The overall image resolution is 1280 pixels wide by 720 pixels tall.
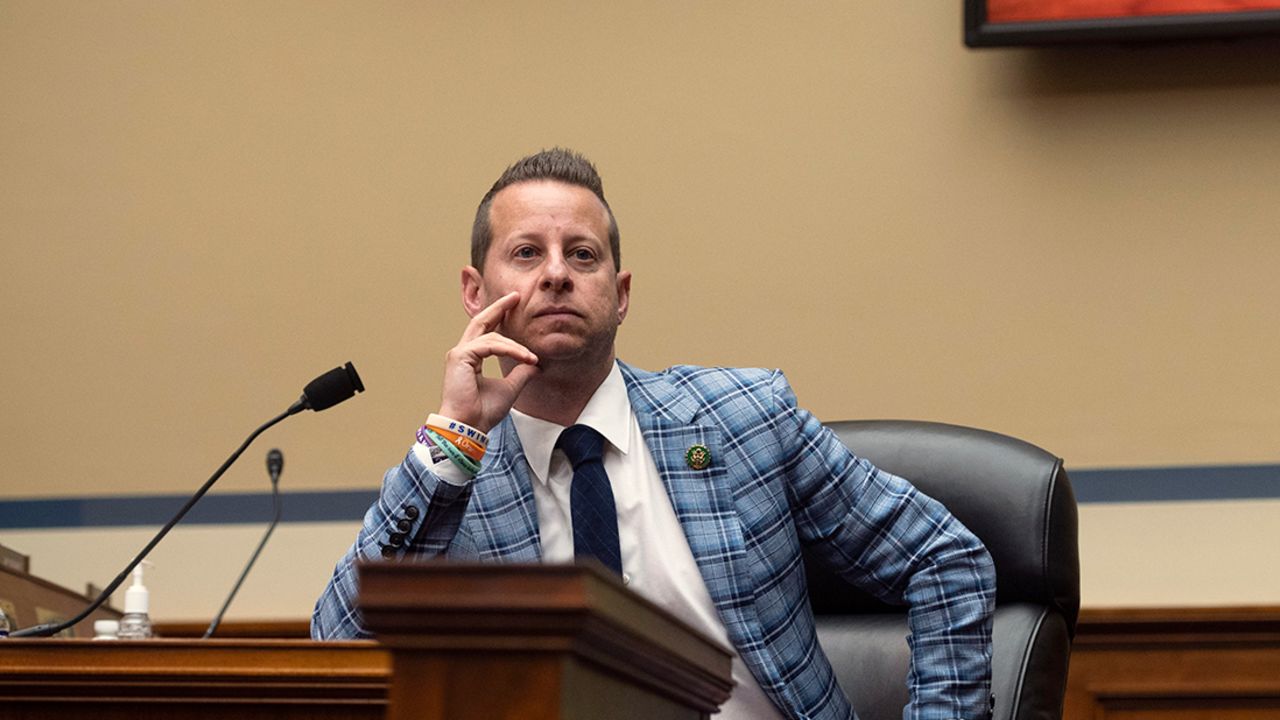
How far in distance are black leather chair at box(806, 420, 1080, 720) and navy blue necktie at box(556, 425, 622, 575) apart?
0.40 meters

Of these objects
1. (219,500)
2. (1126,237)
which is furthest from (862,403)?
(219,500)

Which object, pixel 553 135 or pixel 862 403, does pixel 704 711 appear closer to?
pixel 862 403

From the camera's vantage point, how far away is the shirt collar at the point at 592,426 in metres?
2.19

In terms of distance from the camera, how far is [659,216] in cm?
374

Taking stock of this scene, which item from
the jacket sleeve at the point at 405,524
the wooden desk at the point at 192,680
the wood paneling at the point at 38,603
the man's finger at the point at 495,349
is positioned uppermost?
the man's finger at the point at 495,349

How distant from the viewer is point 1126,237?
3521mm

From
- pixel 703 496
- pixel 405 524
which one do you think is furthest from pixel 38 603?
pixel 703 496

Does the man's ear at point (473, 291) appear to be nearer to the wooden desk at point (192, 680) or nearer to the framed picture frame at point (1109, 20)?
the wooden desk at point (192, 680)

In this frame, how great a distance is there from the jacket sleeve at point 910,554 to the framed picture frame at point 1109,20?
1550 mm

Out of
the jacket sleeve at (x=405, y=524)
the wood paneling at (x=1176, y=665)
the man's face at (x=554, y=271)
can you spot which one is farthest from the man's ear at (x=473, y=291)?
the wood paneling at (x=1176, y=665)

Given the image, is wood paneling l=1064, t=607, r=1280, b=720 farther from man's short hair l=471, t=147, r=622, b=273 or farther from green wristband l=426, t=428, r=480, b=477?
green wristband l=426, t=428, r=480, b=477

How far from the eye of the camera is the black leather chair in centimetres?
214

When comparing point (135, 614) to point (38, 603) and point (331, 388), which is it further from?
point (331, 388)

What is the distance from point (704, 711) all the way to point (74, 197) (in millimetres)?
3057
